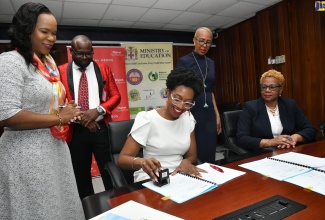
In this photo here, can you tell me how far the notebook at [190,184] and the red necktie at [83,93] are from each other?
1359 mm

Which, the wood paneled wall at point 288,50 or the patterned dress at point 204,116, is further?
the wood paneled wall at point 288,50

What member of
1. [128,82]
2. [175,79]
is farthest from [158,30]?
[175,79]

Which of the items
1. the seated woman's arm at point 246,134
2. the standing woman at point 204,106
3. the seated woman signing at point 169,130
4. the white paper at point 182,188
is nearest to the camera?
the white paper at point 182,188

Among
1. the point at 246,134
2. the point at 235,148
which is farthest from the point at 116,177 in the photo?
the point at 246,134

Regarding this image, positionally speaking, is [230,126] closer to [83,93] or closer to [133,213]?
[83,93]

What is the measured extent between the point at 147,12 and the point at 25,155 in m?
3.80

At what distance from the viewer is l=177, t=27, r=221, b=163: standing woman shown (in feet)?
8.05

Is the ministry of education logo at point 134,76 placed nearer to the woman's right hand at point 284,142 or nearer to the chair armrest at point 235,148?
the chair armrest at point 235,148

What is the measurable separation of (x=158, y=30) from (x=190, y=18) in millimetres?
978

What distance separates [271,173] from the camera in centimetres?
127

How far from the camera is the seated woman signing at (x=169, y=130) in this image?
1.57 m

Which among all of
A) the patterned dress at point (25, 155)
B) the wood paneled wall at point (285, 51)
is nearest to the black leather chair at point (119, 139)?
the patterned dress at point (25, 155)

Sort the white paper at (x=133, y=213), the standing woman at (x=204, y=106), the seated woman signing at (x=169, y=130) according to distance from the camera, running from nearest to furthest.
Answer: the white paper at (x=133, y=213) < the seated woman signing at (x=169, y=130) < the standing woman at (x=204, y=106)

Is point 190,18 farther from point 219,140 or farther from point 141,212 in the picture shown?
point 141,212
